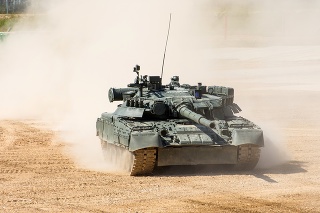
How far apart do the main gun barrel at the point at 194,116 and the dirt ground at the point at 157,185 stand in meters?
1.24

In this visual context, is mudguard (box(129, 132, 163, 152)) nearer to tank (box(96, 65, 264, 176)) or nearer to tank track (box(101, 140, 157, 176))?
tank (box(96, 65, 264, 176))

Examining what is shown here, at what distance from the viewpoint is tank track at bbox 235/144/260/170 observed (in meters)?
20.4

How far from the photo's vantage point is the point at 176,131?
20.4m

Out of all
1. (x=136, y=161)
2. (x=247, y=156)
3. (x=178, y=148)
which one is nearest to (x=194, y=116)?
(x=178, y=148)

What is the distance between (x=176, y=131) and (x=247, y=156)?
5.77ft

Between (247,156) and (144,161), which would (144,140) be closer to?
(144,161)

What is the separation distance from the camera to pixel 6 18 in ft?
191

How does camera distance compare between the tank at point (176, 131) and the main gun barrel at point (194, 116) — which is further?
the tank at point (176, 131)

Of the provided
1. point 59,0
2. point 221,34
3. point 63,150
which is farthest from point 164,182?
point 221,34

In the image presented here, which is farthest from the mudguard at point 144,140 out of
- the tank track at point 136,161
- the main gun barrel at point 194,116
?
the main gun barrel at point 194,116

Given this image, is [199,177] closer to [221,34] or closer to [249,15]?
[249,15]

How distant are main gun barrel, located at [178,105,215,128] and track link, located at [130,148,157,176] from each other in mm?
1252

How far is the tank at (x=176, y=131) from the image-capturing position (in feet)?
65.5

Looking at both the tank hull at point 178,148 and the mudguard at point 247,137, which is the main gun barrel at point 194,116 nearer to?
the tank hull at point 178,148
